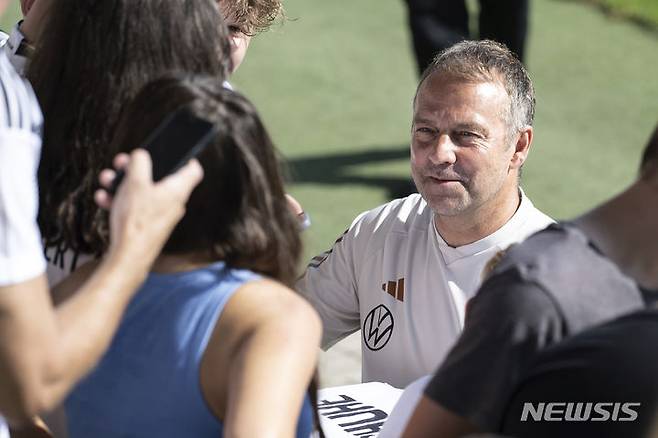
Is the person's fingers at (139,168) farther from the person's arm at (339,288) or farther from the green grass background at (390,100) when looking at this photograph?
the green grass background at (390,100)

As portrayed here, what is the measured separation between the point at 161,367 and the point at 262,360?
19 centimetres

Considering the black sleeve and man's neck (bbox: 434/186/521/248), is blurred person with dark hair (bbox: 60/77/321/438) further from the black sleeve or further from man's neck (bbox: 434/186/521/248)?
man's neck (bbox: 434/186/521/248)

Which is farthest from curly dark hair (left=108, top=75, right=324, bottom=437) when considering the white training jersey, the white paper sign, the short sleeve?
the white training jersey

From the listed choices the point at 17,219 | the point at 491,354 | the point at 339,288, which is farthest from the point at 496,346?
the point at 339,288

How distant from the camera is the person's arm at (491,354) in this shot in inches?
64.1

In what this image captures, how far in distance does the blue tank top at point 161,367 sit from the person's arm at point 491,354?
260 millimetres

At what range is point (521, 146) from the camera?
317cm

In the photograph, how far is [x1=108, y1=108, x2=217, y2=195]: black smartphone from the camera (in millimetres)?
1665

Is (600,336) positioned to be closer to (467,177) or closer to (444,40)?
(467,177)

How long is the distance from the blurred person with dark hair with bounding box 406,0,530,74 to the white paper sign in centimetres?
288

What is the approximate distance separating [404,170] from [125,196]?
4922 millimetres

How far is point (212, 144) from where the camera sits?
1736 mm

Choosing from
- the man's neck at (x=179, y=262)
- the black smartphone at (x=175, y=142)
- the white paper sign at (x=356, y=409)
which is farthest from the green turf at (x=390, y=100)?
the black smartphone at (x=175, y=142)

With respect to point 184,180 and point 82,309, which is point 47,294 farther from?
point 184,180
